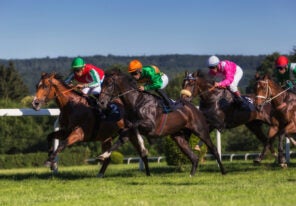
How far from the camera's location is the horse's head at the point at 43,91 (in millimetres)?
10702

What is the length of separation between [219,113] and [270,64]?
52.1 meters

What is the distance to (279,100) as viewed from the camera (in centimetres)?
1245

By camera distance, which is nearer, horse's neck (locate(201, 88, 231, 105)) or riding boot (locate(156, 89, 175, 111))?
riding boot (locate(156, 89, 175, 111))

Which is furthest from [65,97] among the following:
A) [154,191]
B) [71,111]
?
[154,191]

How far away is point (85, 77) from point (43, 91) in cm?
91

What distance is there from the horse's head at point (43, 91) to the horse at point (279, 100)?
373 centimetres

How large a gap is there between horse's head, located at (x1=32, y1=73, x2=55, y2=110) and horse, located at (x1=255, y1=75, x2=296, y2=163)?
3.73 meters

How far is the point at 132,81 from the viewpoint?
10.7m

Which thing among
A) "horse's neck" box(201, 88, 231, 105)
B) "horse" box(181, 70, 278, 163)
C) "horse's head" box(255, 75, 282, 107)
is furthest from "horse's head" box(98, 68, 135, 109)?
"horse's head" box(255, 75, 282, 107)

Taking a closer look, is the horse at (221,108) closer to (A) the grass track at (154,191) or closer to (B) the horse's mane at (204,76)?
(B) the horse's mane at (204,76)

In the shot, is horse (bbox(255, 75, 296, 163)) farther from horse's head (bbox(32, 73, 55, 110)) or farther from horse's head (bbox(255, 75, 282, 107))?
horse's head (bbox(32, 73, 55, 110))

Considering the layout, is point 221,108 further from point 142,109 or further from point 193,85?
point 142,109

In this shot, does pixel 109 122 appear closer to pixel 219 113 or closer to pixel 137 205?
pixel 219 113

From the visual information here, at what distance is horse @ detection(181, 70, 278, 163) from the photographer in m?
11.9
